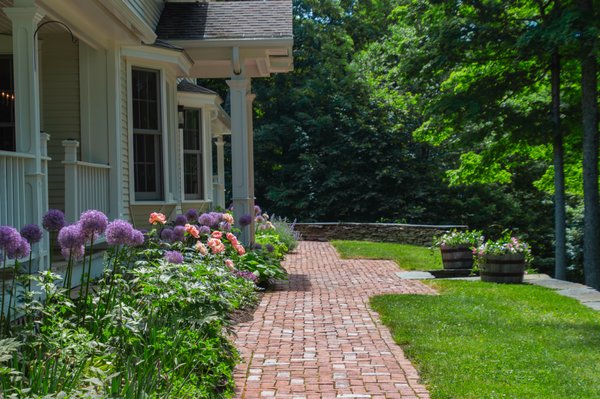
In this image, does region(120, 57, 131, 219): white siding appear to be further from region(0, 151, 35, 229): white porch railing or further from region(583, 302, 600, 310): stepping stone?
region(583, 302, 600, 310): stepping stone

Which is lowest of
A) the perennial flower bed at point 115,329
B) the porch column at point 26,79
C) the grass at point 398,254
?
the grass at point 398,254

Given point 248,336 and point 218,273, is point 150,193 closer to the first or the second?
point 248,336

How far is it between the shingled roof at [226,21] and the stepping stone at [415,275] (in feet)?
15.3

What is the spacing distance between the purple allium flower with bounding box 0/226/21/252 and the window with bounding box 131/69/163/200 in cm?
697

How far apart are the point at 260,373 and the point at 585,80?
11.0 meters

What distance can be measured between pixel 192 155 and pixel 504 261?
6572 millimetres

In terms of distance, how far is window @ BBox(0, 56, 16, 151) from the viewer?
9.36 metres

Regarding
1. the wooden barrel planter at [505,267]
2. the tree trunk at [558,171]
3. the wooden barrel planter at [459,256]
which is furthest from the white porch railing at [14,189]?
the tree trunk at [558,171]

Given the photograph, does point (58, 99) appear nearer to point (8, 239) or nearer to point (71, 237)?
point (71, 237)

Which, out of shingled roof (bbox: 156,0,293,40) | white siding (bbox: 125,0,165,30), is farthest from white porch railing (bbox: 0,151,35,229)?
shingled roof (bbox: 156,0,293,40)

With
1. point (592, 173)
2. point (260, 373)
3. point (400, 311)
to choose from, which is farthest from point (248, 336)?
point (592, 173)

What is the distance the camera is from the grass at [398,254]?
52.0ft

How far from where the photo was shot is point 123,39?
966 cm

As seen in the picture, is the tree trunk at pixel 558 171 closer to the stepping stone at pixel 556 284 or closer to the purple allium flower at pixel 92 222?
the stepping stone at pixel 556 284
